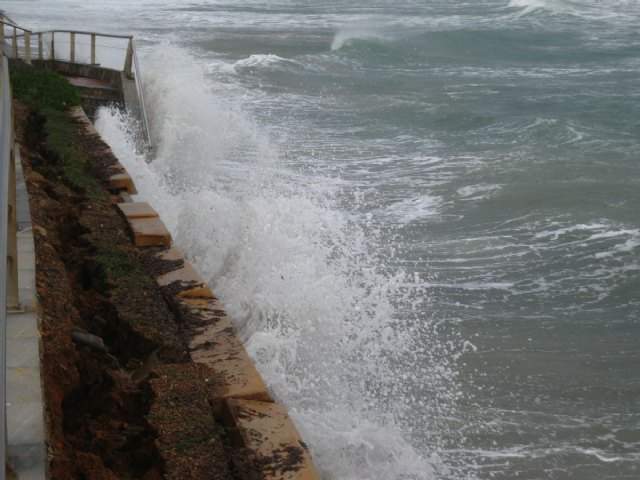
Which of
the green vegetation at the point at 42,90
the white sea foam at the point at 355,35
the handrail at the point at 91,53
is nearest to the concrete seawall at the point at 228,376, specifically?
the green vegetation at the point at 42,90

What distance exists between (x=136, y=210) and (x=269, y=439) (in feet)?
11.3

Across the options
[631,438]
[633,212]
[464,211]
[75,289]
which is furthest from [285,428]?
[633,212]

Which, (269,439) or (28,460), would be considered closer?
(28,460)

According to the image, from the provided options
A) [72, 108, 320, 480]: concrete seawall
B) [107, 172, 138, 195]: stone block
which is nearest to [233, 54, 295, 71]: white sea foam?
[107, 172, 138, 195]: stone block

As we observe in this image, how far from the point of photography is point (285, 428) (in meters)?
4.13

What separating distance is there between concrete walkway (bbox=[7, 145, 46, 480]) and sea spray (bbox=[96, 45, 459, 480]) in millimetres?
1795

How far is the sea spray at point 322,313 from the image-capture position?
536 centimetres

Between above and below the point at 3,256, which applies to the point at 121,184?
below

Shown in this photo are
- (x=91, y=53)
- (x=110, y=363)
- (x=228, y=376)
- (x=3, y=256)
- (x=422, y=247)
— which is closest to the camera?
(x=3, y=256)

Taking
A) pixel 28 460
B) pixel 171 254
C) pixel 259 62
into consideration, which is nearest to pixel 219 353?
pixel 171 254

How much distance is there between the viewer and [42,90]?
12133 mm

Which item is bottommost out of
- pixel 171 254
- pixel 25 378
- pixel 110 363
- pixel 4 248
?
pixel 110 363

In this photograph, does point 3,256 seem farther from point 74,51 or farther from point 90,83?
point 74,51

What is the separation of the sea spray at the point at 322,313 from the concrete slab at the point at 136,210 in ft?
2.85
